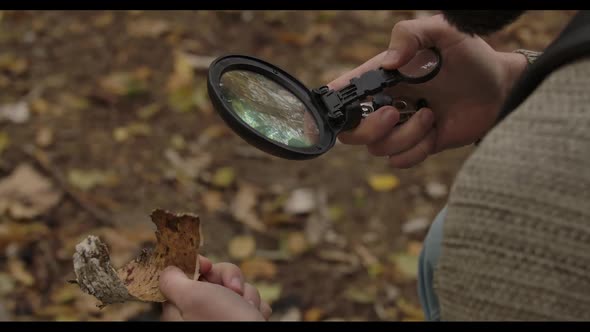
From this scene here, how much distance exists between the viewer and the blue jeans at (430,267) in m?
1.34

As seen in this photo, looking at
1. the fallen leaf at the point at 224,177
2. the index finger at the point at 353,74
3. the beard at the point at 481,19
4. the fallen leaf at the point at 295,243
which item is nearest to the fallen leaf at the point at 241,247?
the fallen leaf at the point at 295,243

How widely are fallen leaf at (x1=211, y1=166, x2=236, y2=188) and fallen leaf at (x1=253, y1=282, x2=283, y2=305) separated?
44 centimetres

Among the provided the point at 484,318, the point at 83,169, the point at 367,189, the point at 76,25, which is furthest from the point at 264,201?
the point at 484,318

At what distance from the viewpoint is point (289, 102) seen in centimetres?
131

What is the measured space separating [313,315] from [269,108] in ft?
3.23

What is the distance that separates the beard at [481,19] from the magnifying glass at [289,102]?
0.38m

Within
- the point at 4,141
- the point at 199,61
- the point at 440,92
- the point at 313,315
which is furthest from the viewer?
the point at 199,61

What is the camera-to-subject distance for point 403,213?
234 cm

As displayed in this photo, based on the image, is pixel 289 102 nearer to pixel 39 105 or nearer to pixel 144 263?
pixel 144 263

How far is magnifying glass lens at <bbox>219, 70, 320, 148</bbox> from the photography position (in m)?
1.19

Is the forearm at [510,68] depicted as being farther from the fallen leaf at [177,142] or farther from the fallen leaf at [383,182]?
the fallen leaf at [177,142]

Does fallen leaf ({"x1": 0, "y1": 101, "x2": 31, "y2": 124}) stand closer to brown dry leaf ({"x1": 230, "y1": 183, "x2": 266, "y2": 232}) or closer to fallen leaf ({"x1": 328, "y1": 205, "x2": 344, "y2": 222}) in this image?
brown dry leaf ({"x1": 230, "y1": 183, "x2": 266, "y2": 232})

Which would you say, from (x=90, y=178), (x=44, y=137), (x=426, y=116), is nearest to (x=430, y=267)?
(x=426, y=116)

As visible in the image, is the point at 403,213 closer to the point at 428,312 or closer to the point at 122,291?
the point at 428,312
